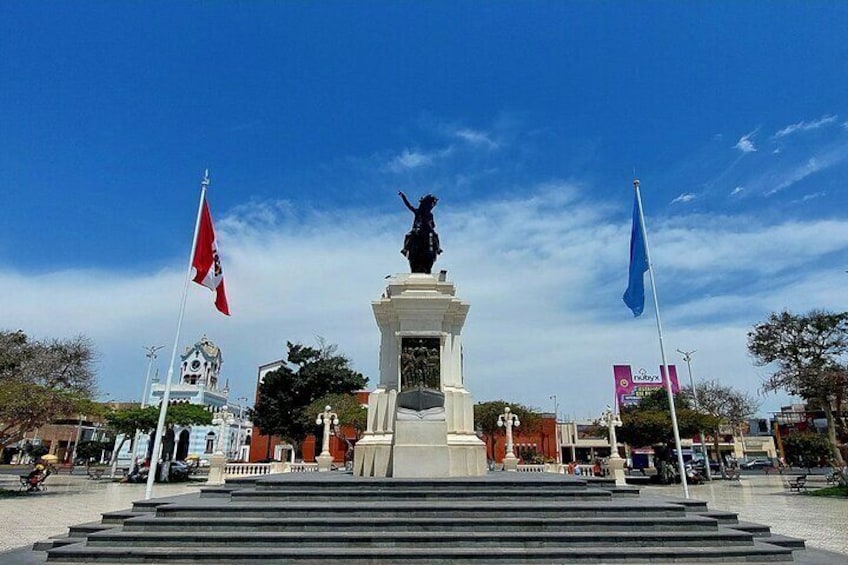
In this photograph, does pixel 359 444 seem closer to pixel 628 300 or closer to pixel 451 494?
pixel 451 494

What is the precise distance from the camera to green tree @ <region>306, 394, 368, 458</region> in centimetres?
3675

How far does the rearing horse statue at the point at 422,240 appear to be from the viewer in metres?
16.0

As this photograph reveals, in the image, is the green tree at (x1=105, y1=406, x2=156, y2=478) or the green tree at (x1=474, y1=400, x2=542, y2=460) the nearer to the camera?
the green tree at (x1=105, y1=406, x2=156, y2=478)

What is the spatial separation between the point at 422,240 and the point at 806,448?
61.5 meters

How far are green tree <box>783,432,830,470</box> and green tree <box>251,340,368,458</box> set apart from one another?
47.8 metres

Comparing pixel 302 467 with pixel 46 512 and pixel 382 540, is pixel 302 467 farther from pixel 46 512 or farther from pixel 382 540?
pixel 382 540

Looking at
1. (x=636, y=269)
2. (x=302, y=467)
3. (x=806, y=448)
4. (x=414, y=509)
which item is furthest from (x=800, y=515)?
(x=806, y=448)

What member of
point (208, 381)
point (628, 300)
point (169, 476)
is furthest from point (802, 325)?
point (208, 381)

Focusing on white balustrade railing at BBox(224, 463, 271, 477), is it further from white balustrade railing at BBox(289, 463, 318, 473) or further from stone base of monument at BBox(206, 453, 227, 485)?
stone base of monument at BBox(206, 453, 227, 485)

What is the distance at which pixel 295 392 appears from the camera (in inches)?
1828

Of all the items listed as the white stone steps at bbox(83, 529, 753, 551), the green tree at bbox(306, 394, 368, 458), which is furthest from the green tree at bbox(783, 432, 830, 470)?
the white stone steps at bbox(83, 529, 753, 551)

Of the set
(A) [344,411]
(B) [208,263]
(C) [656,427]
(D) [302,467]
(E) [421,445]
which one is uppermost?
(B) [208,263]

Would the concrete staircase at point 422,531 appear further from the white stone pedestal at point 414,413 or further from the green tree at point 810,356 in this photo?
the green tree at point 810,356

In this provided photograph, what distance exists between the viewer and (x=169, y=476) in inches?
1298
